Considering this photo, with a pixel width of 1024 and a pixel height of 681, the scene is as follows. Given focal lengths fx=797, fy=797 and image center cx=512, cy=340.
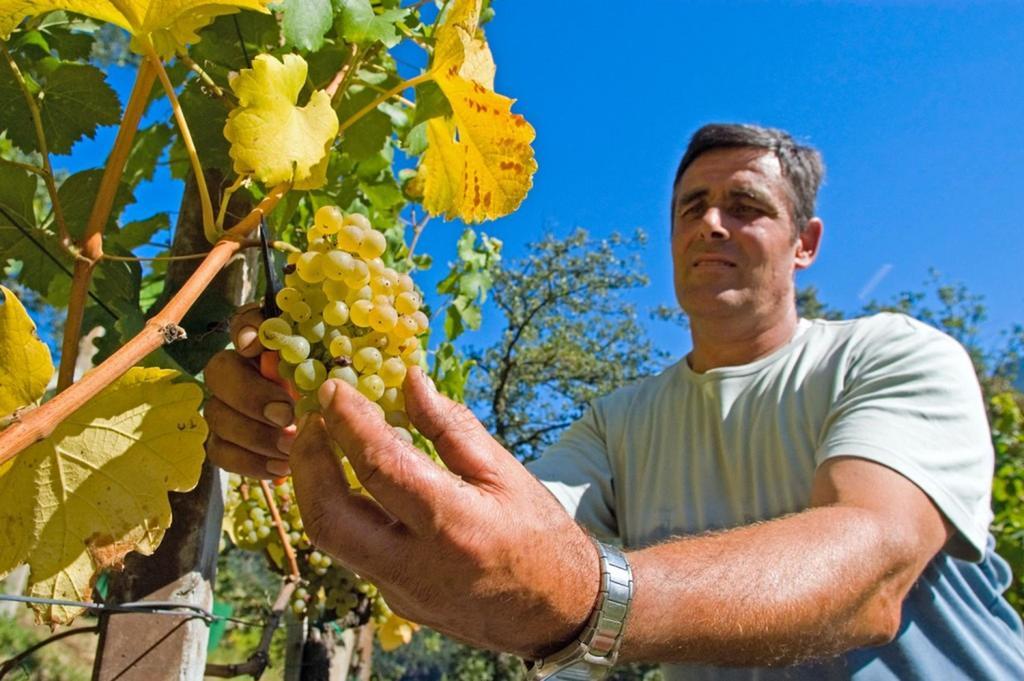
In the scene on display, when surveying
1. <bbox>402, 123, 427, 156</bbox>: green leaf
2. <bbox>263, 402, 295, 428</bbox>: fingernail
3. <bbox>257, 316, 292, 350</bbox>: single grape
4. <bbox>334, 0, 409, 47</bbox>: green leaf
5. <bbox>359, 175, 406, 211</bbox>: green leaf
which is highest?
<bbox>359, 175, 406, 211</bbox>: green leaf

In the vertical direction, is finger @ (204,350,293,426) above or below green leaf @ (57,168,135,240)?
below

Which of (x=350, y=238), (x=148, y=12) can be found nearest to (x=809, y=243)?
(x=350, y=238)

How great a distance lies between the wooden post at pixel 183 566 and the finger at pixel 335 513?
0.56 meters

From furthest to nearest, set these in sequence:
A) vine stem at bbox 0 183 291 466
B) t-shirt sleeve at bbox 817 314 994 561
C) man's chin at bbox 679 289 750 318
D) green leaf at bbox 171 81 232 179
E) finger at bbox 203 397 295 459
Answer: man's chin at bbox 679 289 750 318, t-shirt sleeve at bbox 817 314 994 561, green leaf at bbox 171 81 232 179, finger at bbox 203 397 295 459, vine stem at bbox 0 183 291 466

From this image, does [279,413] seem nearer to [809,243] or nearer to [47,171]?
[47,171]

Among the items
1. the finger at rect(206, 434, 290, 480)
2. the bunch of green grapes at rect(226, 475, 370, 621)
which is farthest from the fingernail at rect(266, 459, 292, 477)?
the bunch of green grapes at rect(226, 475, 370, 621)

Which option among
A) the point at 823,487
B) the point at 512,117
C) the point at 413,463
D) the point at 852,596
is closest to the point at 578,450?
the point at 823,487

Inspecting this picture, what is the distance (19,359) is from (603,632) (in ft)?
2.31

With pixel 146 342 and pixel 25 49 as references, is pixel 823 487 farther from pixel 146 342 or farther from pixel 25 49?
pixel 25 49

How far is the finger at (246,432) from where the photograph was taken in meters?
1.18

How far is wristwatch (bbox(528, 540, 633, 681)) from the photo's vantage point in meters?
0.93

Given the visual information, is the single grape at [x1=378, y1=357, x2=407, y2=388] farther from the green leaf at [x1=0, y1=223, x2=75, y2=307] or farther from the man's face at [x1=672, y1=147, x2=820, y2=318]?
the man's face at [x1=672, y1=147, x2=820, y2=318]

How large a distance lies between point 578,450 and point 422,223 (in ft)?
3.57

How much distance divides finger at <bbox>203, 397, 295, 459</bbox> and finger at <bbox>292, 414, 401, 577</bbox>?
341mm
